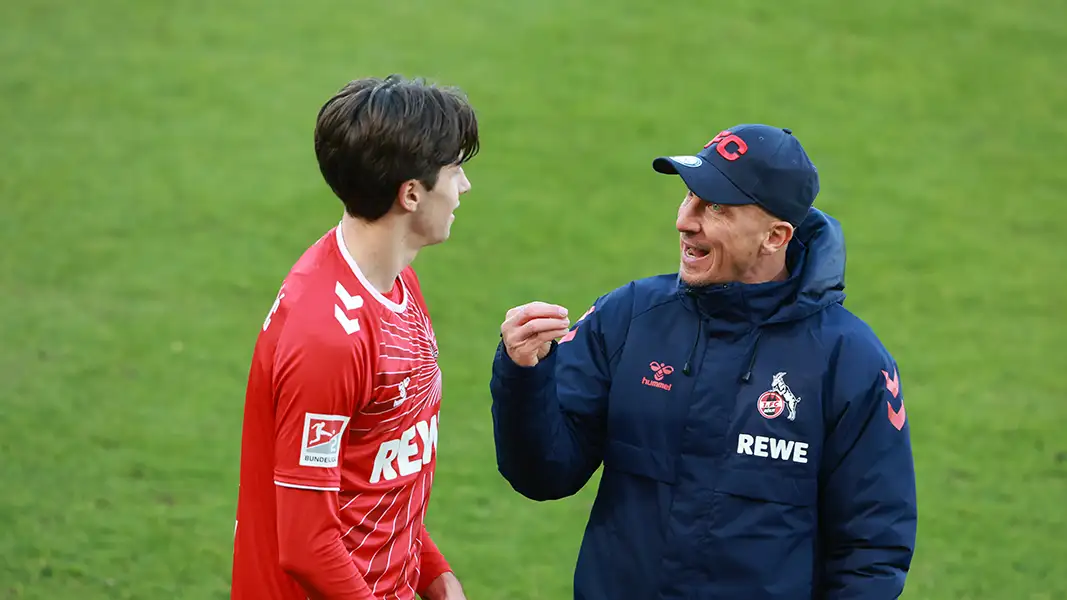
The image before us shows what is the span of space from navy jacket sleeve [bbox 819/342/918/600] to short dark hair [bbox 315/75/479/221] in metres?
1.07

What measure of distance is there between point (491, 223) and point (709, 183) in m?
5.77

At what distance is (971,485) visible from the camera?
20.7ft

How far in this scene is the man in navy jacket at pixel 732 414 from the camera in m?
2.91

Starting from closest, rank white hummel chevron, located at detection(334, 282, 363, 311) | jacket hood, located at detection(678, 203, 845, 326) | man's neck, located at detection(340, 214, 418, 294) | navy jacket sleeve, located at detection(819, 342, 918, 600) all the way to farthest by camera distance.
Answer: white hummel chevron, located at detection(334, 282, 363, 311)
man's neck, located at detection(340, 214, 418, 294)
navy jacket sleeve, located at detection(819, 342, 918, 600)
jacket hood, located at detection(678, 203, 845, 326)

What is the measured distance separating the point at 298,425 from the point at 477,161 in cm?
717

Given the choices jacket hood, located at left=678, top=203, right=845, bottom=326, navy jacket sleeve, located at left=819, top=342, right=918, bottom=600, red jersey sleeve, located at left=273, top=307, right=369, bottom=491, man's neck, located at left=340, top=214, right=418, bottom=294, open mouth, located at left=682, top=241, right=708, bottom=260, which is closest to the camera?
red jersey sleeve, located at left=273, top=307, right=369, bottom=491

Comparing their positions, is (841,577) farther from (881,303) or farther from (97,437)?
(881,303)

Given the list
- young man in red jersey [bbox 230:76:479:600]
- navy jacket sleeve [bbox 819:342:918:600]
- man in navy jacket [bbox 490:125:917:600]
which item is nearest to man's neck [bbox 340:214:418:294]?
young man in red jersey [bbox 230:76:479:600]

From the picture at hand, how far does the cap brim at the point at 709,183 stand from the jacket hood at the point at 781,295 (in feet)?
0.67

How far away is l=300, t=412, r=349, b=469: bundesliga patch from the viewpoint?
8.12ft

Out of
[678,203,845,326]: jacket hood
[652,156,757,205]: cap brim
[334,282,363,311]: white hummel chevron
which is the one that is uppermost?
[652,156,757,205]: cap brim

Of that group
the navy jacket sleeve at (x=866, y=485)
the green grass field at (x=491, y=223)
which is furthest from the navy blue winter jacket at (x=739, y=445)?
the green grass field at (x=491, y=223)

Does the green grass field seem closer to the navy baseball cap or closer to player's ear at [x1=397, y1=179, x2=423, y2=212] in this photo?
the navy baseball cap

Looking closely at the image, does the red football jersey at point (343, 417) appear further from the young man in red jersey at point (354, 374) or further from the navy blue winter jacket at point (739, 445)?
the navy blue winter jacket at point (739, 445)
